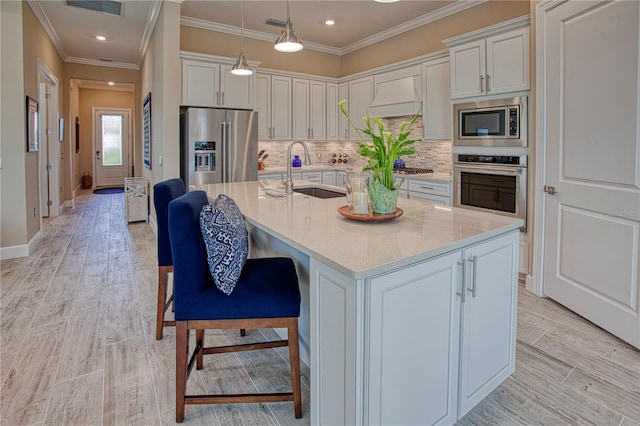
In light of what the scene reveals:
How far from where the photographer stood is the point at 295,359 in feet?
5.74

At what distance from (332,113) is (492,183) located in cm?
324

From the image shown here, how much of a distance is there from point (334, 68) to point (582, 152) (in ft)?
15.3

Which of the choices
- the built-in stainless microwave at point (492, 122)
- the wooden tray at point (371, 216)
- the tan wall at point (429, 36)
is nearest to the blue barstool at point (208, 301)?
the wooden tray at point (371, 216)

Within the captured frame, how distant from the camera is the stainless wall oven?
11.5ft

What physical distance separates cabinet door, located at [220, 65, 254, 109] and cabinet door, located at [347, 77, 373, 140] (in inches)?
63.9

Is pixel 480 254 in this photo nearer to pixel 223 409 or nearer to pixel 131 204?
pixel 223 409

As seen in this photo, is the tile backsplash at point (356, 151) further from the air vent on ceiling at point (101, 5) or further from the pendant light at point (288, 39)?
the air vent on ceiling at point (101, 5)

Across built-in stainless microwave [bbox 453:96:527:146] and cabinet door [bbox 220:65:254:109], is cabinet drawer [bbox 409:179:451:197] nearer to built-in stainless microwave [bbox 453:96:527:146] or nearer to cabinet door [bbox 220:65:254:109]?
built-in stainless microwave [bbox 453:96:527:146]

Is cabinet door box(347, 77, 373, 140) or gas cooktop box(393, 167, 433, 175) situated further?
cabinet door box(347, 77, 373, 140)

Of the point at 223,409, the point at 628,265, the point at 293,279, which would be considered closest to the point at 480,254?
the point at 293,279

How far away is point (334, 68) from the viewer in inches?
262

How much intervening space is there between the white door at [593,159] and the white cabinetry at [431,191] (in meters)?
1.25

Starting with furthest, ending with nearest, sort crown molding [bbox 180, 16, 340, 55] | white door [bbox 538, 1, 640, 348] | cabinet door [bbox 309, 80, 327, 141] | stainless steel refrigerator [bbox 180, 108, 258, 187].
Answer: cabinet door [bbox 309, 80, 327, 141] → crown molding [bbox 180, 16, 340, 55] → stainless steel refrigerator [bbox 180, 108, 258, 187] → white door [bbox 538, 1, 640, 348]

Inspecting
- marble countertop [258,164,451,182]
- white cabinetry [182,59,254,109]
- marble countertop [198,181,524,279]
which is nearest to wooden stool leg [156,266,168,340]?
marble countertop [198,181,524,279]
